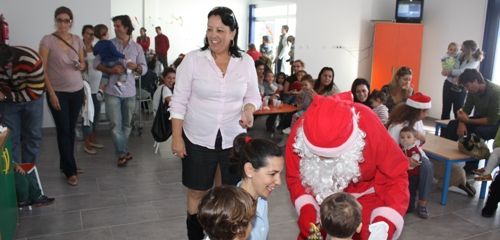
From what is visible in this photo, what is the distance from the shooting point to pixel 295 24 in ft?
28.5

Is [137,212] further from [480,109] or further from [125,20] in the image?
[480,109]

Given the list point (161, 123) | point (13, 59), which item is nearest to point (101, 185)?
point (161, 123)

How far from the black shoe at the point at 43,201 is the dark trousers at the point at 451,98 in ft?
19.8

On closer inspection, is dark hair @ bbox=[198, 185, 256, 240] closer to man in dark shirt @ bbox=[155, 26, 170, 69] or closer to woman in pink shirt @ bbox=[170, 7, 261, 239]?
woman in pink shirt @ bbox=[170, 7, 261, 239]

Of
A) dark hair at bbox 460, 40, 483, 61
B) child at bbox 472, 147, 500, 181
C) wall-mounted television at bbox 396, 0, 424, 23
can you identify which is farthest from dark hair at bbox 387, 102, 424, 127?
wall-mounted television at bbox 396, 0, 424, 23

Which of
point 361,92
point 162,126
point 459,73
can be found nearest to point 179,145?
point 162,126

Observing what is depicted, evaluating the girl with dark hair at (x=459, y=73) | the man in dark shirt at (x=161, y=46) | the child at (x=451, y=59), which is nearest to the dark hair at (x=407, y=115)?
the girl with dark hair at (x=459, y=73)

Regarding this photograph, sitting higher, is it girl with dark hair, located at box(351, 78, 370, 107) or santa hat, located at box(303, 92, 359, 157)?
santa hat, located at box(303, 92, 359, 157)

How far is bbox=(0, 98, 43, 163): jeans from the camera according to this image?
3.11 meters

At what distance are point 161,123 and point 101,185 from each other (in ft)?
3.76

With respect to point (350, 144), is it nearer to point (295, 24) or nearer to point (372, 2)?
point (295, 24)

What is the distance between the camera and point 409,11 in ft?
27.9

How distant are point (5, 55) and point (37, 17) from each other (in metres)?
3.24

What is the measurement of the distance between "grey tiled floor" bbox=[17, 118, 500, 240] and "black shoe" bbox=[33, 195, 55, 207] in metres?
0.06
